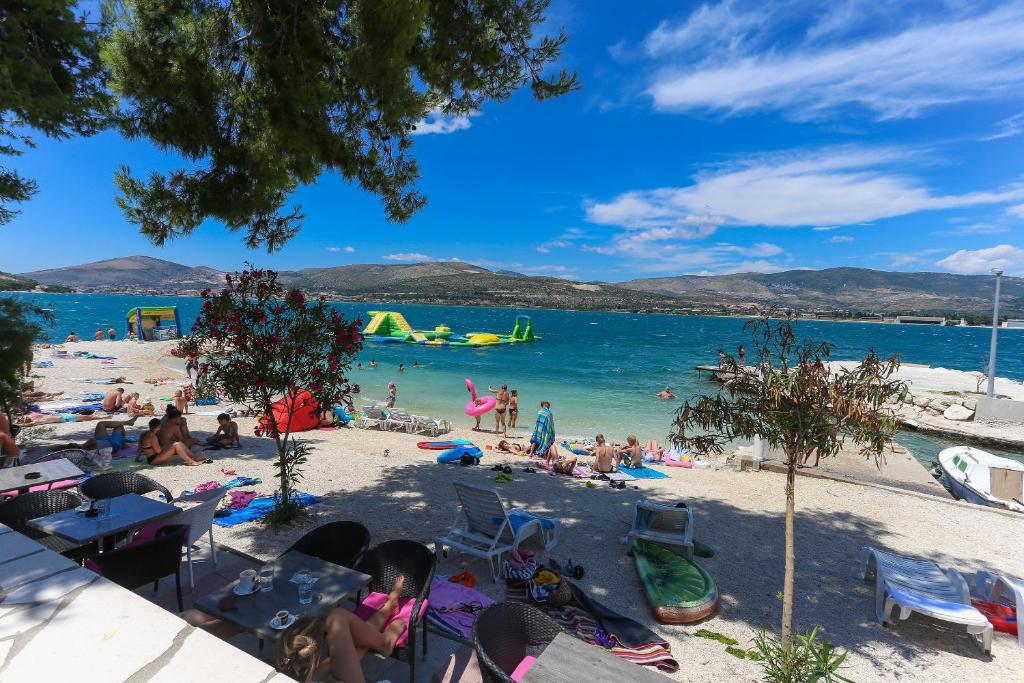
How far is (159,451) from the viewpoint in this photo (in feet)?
27.8

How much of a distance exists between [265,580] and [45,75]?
4273 millimetres

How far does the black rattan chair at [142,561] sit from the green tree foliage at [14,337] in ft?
13.9

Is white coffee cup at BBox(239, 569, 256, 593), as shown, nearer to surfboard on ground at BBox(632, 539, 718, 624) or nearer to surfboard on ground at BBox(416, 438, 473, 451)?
surfboard on ground at BBox(632, 539, 718, 624)

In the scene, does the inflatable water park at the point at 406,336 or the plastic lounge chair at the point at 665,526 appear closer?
the plastic lounge chair at the point at 665,526

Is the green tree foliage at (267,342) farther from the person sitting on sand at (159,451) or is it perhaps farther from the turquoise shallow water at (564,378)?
the person sitting on sand at (159,451)

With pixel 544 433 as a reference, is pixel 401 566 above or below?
above

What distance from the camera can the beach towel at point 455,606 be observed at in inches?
152

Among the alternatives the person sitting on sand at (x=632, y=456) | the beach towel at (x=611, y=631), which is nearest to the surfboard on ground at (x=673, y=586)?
the beach towel at (x=611, y=631)

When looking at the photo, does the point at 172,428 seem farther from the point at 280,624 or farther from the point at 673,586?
the point at 673,586

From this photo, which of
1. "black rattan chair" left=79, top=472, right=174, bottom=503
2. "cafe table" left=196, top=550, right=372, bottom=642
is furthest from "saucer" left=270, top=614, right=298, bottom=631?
"black rattan chair" left=79, top=472, right=174, bottom=503

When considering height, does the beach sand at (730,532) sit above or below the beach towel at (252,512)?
below

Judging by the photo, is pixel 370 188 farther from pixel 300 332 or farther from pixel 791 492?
pixel 791 492

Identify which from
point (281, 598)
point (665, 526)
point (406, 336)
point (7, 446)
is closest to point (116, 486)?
point (281, 598)

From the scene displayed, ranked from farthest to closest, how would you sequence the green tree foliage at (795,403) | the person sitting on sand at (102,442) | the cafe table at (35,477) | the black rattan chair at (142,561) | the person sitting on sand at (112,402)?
the person sitting on sand at (112,402), the person sitting on sand at (102,442), the cafe table at (35,477), the black rattan chair at (142,561), the green tree foliage at (795,403)
